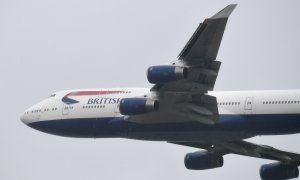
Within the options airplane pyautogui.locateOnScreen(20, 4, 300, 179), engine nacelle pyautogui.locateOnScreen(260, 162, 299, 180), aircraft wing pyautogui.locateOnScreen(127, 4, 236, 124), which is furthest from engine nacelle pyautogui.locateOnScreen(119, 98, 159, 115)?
engine nacelle pyautogui.locateOnScreen(260, 162, 299, 180)

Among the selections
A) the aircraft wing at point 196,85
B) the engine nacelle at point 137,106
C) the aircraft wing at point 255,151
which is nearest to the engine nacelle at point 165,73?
the aircraft wing at point 196,85

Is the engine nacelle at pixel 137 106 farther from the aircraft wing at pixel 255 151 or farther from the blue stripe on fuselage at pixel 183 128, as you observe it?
the aircraft wing at pixel 255 151

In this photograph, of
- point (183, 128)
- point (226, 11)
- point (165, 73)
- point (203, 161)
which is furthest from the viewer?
point (203, 161)

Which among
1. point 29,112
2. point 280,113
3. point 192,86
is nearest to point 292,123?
point 280,113

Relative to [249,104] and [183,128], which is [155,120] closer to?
[183,128]

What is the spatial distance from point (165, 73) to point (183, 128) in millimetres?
6037

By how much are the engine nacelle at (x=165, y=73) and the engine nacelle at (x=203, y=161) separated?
11.9 meters

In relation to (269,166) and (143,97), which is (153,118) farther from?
(269,166)

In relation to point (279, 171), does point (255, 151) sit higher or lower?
higher

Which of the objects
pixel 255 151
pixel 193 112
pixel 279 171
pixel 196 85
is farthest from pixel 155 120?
pixel 279 171

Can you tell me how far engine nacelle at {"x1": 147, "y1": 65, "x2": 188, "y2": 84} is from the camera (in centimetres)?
6050

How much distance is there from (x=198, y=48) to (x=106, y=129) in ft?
33.8

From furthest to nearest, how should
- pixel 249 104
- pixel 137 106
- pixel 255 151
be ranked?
1. pixel 255 151
2. pixel 249 104
3. pixel 137 106

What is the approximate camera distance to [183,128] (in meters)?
65.6
